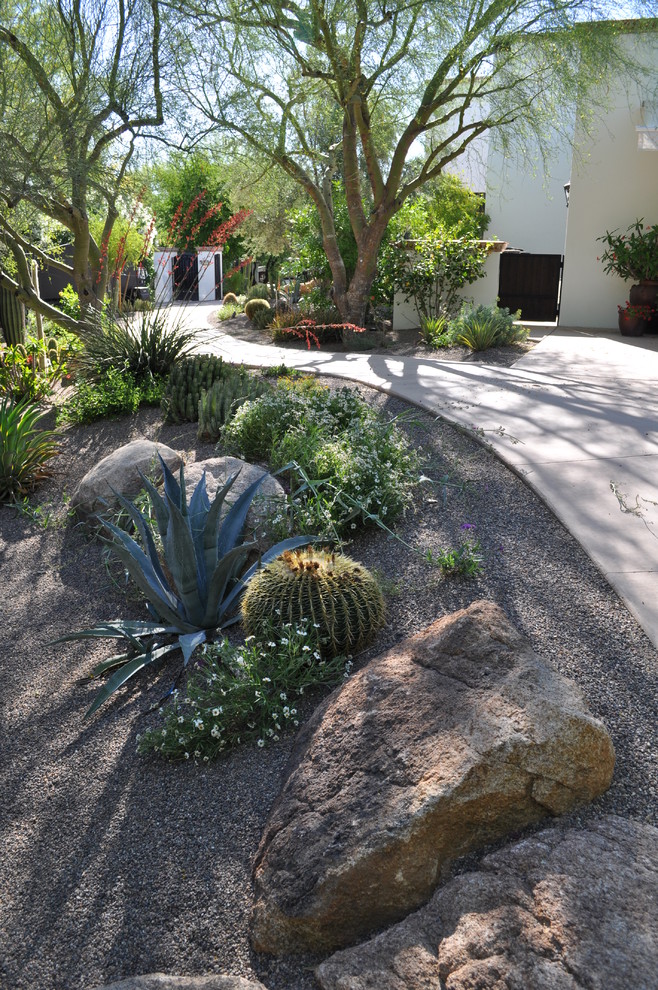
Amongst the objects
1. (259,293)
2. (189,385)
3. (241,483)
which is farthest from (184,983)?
(259,293)

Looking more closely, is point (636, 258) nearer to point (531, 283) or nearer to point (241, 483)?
point (531, 283)

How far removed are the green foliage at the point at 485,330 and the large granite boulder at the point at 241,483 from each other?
7.03m

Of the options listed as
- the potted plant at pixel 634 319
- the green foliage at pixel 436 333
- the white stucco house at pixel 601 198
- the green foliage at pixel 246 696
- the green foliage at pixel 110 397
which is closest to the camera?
the green foliage at pixel 246 696

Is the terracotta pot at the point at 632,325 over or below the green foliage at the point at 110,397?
over

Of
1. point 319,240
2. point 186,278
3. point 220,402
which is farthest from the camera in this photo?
point 319,240

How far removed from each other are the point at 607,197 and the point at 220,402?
1128 centimetres

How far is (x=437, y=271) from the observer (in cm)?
1432

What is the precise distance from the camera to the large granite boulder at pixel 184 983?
2.21 m

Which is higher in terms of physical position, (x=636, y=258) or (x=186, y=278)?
(x=636, y=258)

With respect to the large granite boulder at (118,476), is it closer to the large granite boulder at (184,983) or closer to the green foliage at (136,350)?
the green foliage at (136,350)

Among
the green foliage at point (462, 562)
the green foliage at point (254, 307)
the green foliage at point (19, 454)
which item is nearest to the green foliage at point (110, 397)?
the green foliage at point (19, 454)

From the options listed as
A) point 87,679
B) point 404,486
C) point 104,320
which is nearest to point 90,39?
point 104,320

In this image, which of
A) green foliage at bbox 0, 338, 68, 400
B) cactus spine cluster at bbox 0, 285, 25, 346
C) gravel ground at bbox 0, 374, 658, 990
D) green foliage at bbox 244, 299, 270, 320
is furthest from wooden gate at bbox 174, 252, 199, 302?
green foliage at bbox 244, 299, 270, 320

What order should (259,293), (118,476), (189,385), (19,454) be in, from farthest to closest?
(259,293) → (189,385) → (19,454) → (118,476)
